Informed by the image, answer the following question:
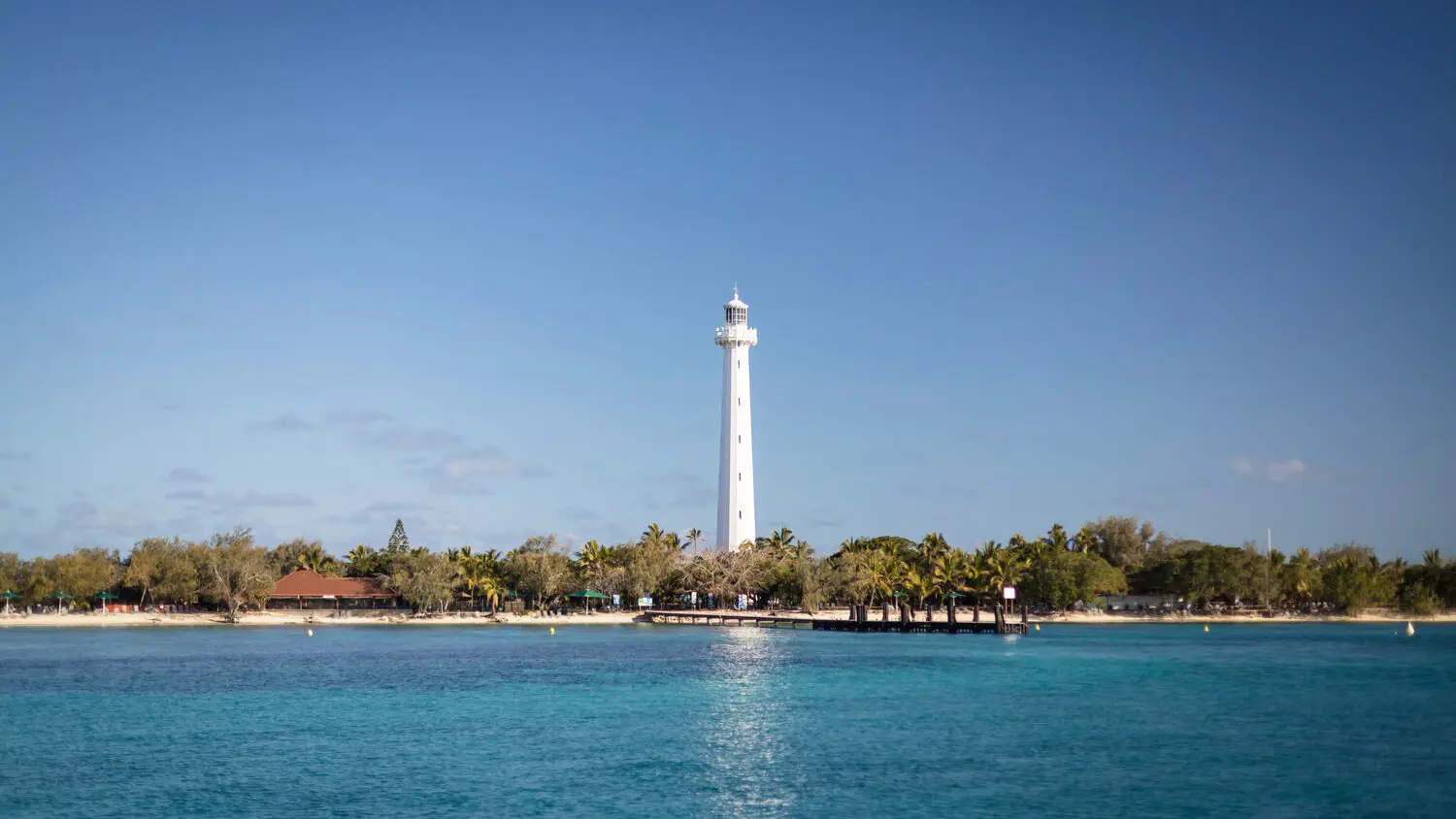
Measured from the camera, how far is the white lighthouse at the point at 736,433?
4742 inches

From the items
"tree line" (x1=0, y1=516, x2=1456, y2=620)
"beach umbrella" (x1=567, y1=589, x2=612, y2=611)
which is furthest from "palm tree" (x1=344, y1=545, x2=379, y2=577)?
"beach umbrella" (x1=567, y1=589, x2=612, y2=611)

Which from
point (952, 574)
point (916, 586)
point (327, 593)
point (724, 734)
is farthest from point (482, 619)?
point (724, 734)

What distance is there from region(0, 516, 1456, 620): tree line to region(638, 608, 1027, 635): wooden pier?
419cm

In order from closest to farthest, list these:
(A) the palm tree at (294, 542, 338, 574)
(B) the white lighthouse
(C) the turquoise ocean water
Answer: (C) the turquoise ocean water < (B) the white lighthouse < (A) the palm tree at (294, 542, 338, 574)

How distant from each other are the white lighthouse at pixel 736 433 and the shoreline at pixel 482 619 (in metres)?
10.5

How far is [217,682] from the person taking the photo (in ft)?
211

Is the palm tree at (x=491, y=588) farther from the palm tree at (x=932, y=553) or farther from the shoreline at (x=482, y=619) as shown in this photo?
the palm tree at (x=932, y=553)

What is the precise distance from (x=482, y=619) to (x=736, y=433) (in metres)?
32.6

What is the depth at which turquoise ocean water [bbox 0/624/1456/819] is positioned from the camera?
34.7 meters

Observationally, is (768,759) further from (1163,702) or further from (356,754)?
(1163,702)

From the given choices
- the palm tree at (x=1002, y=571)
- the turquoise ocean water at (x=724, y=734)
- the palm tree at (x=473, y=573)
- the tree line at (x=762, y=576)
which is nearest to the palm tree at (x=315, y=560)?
the tree line at (x=762, y=576)

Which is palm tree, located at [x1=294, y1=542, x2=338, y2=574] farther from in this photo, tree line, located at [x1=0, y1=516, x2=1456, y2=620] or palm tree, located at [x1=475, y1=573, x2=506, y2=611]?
palm tree, located at [x1=475, y1=573, x2=506, y2=611]

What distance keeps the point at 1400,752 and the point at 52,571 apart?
123 meters

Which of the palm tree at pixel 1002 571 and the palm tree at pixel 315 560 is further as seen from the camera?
the palm tree at pixel 315 560
